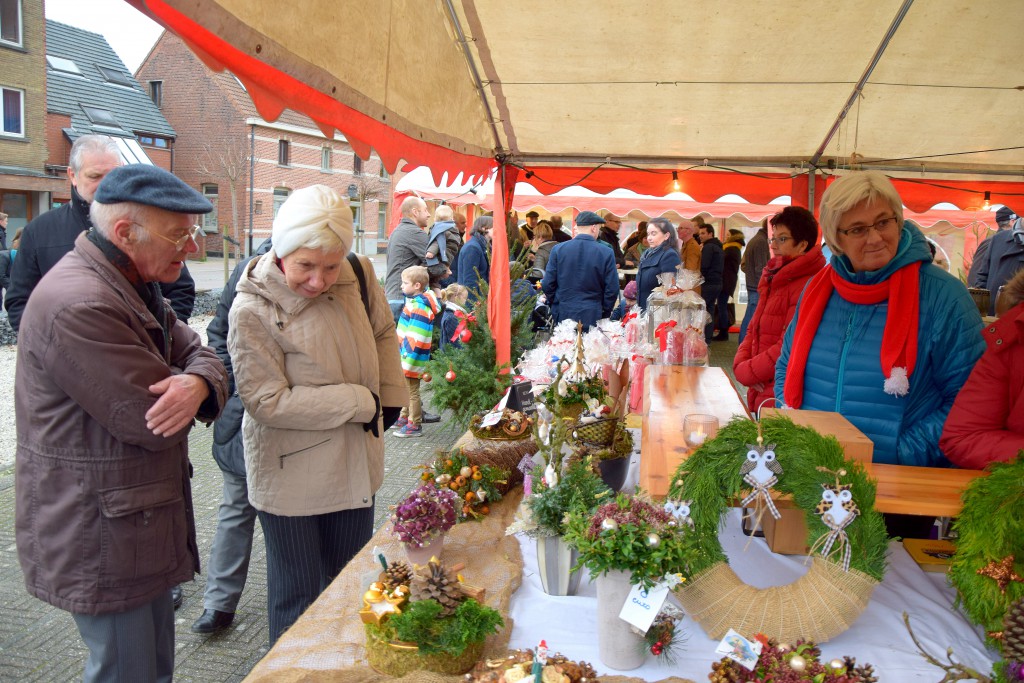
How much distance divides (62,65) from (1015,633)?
35383mm

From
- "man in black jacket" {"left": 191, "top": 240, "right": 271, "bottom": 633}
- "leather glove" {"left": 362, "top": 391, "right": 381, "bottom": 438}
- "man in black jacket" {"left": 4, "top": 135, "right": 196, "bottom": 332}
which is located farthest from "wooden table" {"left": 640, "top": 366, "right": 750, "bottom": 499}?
"man in black jacket" {"left": 4, "top": 135, "right": 196, "bottom": 332}

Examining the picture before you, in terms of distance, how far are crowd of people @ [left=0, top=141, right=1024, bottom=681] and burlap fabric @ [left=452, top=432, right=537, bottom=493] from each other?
38 cm

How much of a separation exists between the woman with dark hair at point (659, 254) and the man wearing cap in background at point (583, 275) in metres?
0.62

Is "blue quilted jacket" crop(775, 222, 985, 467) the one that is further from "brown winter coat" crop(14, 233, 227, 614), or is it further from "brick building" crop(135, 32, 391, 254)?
"brick building" crop(135, 32, 391, 254)

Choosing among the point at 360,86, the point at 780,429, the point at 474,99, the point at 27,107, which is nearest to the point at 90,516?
the point at 360,86

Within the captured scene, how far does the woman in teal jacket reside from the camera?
217cm

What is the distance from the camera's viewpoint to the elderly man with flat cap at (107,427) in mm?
1765

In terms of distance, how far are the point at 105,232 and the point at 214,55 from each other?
58 cm

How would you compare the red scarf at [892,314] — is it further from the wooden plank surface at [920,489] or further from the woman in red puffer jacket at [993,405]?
the wooden plank surface at [920,489]

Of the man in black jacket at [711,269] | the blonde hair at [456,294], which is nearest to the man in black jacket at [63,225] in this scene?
the blonde hair at [456,294]

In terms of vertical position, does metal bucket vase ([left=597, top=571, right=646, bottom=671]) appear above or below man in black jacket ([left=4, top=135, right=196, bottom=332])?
below

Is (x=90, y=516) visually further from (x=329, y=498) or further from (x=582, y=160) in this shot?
(x=582, y=160)

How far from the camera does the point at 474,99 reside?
404 cm

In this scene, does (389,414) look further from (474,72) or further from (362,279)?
(474,72)
